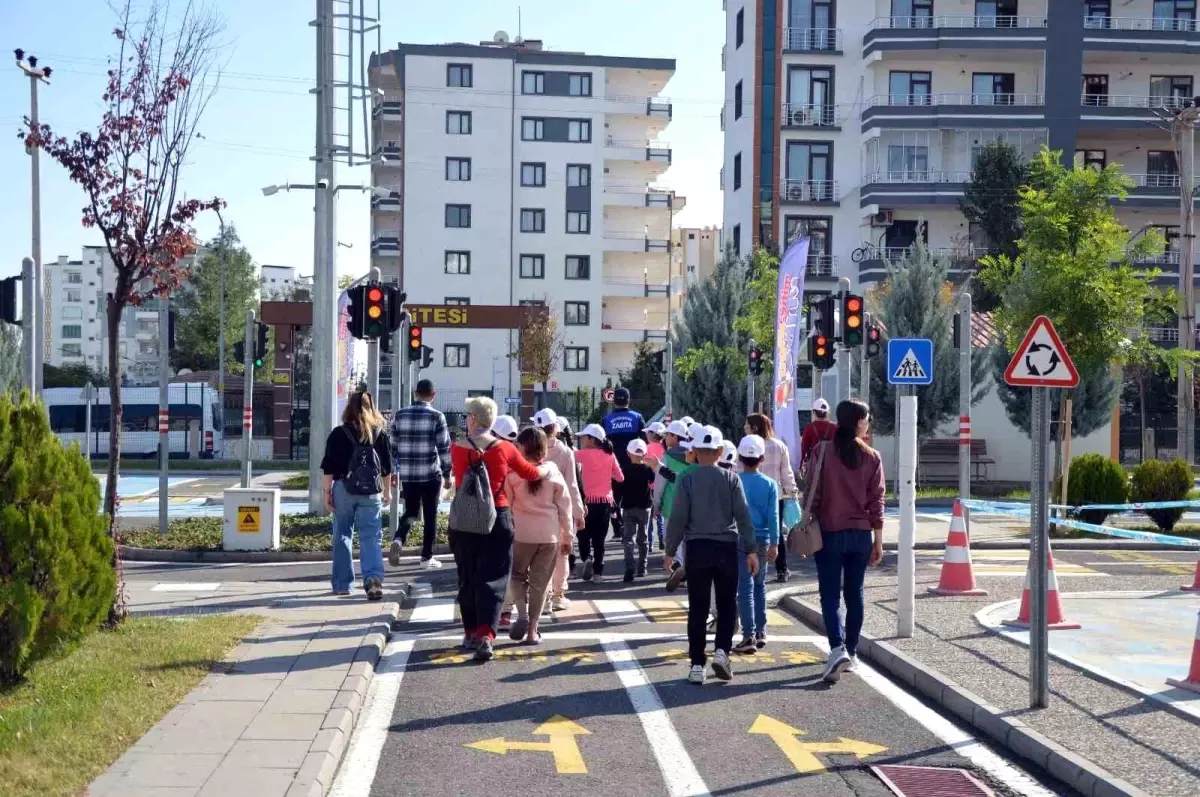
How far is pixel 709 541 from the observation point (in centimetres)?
936

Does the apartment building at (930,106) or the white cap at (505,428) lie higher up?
the apartment building at (930,106)

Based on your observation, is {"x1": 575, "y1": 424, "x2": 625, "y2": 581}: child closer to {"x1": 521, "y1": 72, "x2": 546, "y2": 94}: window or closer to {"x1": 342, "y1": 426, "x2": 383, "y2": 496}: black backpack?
{"x1": 342, "y1": 426, "x2": 383, "y2": 496}: black backpack

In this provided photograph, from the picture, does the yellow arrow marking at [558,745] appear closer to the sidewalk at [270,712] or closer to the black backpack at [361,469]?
the sidewalk at [270,712]

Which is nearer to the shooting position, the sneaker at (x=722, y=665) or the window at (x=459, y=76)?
the sneaker at (x=722, y=665)

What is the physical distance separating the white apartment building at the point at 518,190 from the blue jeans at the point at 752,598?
59.3m

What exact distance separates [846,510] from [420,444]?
689 cm

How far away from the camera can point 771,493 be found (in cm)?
1021

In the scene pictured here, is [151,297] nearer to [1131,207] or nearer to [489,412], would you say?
[489,412]

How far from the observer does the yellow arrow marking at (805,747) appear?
7.30m

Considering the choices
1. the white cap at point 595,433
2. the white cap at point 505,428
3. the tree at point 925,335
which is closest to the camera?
the white cap at point 505,428

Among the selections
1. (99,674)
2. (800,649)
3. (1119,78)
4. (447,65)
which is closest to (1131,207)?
(1119,78)

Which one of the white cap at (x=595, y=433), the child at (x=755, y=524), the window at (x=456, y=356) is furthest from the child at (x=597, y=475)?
the window at (x=456, y=356)

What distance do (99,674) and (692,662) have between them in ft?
12.7

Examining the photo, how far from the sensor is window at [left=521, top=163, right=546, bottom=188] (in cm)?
7294
